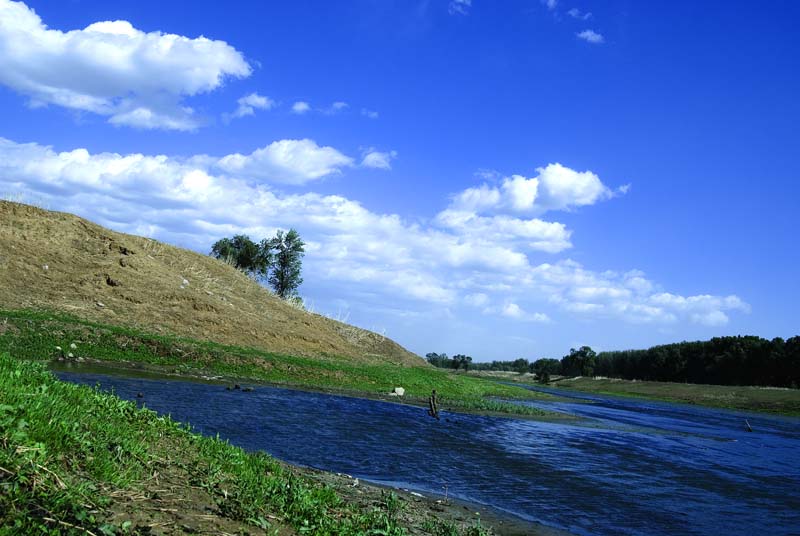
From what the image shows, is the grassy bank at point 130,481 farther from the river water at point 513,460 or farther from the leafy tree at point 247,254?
the leafy tree at point 247,254

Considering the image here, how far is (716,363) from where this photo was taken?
11556 cm

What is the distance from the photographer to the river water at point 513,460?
14867 mm

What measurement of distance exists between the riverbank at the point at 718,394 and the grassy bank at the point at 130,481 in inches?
3321

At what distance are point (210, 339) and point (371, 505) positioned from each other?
101 ft

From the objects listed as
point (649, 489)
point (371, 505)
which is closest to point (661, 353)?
point (649, 489)

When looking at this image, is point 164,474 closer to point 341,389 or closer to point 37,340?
point 37,340

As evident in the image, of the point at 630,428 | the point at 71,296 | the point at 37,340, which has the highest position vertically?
the point at 71,296

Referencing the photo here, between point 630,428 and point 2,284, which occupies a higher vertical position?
point 2,284

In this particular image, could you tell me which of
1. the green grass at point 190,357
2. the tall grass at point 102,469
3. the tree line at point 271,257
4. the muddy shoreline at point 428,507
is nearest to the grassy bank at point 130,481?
the tall grass at point 102,469

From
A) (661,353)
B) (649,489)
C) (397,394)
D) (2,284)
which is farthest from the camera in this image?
(661,353)

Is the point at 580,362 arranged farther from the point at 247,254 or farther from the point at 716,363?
the point at 247,254

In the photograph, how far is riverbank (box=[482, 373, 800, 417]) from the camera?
79.6m

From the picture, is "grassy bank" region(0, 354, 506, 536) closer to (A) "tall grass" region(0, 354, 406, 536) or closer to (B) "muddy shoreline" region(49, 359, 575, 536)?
(A) "tall grass" region(0, 354, 406, 536)

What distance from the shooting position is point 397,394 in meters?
37.1
